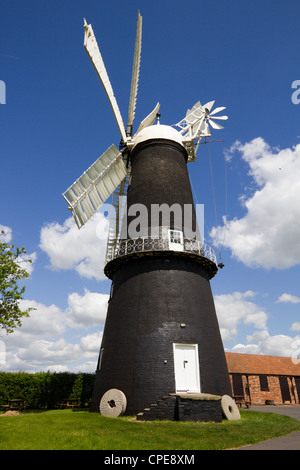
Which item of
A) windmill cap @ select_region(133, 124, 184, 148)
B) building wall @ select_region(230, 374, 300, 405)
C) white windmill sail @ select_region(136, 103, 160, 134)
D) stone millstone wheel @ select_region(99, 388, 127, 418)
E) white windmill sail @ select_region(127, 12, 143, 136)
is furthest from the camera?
building wall @ select_region(230, 374, 300, 405)

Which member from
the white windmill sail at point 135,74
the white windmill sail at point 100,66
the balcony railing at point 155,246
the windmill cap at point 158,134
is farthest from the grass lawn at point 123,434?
the white windmill sail at point 135,74

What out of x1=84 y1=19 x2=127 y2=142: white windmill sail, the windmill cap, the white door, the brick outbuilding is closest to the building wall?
the brick outbuilding

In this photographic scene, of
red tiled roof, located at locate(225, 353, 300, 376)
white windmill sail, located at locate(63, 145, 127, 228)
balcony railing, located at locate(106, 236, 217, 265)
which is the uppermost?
white windmill sail, located at locate(63, 145, 127, 228)

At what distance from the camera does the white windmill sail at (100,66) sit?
840 inches

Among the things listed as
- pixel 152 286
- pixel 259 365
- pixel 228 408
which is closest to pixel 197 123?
pixel 152 286

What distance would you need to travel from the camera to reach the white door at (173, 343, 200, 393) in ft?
46.7

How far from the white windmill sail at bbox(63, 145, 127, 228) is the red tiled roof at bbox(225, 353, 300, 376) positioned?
814 inches

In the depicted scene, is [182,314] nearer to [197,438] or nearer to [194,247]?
[194,247]

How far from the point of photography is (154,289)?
15812 mm

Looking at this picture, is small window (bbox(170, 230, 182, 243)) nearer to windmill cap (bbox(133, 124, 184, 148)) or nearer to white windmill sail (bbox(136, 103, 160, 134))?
windmill cap (bbox(133, 124, 184, 148))

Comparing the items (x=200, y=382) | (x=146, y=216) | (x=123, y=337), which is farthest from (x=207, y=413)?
(x=146, y=216)

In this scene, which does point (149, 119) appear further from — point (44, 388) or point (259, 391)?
point (259, 391)

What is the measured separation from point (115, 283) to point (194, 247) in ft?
15.3

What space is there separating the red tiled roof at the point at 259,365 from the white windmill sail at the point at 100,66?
2384 centimetres
